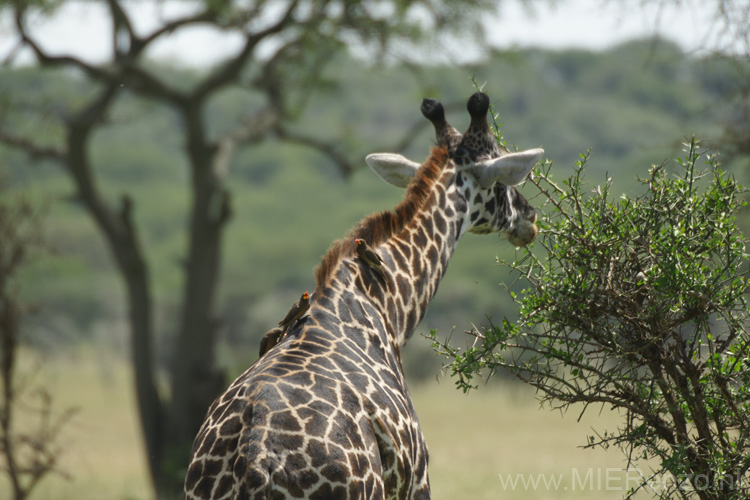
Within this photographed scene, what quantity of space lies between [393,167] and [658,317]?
223 centimetres

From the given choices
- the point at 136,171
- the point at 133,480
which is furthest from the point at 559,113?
the point at 133,480

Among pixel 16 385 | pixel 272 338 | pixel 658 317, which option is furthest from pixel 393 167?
pixel 16 385

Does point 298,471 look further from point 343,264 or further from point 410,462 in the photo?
point 343,264

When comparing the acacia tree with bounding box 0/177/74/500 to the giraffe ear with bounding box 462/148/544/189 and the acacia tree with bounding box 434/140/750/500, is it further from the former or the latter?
the acacia tree with bounding box 434/140/750/500

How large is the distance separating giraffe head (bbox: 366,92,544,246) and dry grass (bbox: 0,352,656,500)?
1829mm

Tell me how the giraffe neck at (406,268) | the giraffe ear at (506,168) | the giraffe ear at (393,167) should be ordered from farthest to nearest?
the giraffe ear at (393,167) < the giraffe ear at (506,168) < the giraffe neck at (406,268)

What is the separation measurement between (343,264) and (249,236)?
81.4 metres

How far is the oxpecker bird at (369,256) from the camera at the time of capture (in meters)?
5.14

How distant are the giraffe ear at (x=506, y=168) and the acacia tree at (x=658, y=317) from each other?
36 cm

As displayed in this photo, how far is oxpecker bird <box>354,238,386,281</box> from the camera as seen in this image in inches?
202

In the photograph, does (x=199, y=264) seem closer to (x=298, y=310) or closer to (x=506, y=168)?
(x=506, y=168)

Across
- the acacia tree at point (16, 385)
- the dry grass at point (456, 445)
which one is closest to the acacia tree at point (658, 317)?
the dry grass at point (456, 445)

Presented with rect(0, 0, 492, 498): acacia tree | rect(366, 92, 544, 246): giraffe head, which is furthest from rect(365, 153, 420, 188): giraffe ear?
rect(0, 0, 492, 498): acacia tree

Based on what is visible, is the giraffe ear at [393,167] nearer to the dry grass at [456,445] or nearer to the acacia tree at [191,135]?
the dry grass at [456,445]
